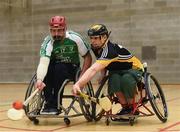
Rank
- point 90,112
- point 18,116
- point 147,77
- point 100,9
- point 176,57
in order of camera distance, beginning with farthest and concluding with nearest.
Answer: point 100,9 → point 176,57 → point 90,112 → point 147,77 → point 18,116

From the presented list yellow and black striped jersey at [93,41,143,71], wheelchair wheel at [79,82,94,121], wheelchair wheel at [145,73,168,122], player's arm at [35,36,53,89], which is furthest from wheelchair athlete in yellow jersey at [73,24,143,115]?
player's arm at [35,36,53,89]

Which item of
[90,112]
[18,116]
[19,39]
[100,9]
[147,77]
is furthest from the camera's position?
[19,39]

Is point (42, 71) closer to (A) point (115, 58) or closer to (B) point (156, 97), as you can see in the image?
(A) point (115, 58)

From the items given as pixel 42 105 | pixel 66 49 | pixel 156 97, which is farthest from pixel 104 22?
pixel 156 97

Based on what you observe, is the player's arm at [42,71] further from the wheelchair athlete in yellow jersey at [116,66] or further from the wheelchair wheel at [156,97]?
the wheelchair wheel at [156,97]

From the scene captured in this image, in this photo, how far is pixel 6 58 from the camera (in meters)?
13.8

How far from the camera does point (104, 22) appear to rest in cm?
1264

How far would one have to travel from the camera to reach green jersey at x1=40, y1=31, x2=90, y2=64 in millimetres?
4711

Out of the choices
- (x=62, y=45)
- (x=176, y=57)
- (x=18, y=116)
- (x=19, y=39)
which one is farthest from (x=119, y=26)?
(x=18, y=116)

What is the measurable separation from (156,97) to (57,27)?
4.20 feet

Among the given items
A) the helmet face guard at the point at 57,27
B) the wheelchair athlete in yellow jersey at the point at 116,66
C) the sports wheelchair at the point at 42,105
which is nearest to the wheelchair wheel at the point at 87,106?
the sports wheelchair at the point at 42,105

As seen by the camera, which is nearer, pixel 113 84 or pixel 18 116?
pixel 18 116

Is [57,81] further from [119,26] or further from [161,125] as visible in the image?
[119,26]

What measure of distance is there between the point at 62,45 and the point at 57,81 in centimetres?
40
